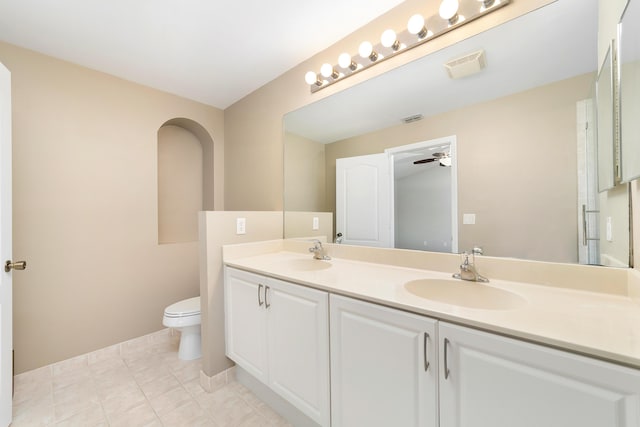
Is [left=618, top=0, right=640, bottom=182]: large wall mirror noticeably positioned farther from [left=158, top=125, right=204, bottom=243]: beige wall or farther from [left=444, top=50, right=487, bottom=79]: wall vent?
[left=158, top=125, right=204, bottom=243]: beige wall

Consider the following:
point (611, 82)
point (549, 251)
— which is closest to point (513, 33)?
point (611, 82)

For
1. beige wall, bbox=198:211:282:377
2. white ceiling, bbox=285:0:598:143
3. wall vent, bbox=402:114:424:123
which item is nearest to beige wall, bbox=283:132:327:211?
white ceiling, bbox=285:0:598:143

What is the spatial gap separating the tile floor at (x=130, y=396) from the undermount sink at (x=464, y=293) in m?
1.08

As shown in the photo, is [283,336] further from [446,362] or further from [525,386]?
[525,386]

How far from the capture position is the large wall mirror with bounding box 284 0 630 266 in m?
0.98

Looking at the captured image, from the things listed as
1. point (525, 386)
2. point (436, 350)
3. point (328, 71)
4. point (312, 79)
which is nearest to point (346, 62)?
point (328, 71)

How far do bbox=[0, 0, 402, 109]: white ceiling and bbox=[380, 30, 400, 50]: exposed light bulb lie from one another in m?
0.19

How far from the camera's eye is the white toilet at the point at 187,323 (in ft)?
6.09

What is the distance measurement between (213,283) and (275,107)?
1569mm

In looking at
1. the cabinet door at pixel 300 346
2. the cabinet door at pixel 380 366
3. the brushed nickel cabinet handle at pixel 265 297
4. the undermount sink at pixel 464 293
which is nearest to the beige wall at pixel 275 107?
the brushed nickel cabinet handle at pixel 265 297

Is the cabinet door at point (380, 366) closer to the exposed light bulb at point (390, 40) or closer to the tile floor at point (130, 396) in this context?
the tile floor at point (130, 396)

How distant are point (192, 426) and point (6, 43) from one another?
8.99ft

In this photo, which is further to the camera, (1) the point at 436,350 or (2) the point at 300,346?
(2) the point at 300,346

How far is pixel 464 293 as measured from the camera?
1109 mm
